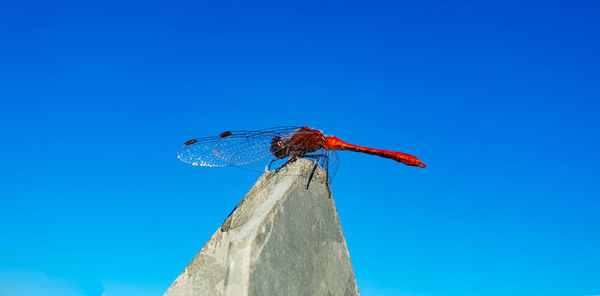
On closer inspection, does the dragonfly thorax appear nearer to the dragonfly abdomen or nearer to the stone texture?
the stone texture

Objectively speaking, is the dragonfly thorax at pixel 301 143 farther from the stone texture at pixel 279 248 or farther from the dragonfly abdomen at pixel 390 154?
the dragonfly abdomen at pixel 390 154

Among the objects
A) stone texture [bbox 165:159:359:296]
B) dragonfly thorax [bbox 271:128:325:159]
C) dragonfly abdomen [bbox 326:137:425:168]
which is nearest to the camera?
stone texture [bbox 165:159:359:296]

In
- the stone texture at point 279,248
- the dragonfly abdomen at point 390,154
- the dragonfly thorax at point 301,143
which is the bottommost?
the stone texture at point 279,248

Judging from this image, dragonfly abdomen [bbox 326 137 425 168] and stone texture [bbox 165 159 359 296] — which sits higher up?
dragonfly abdomen [bbox 326 137 425 168]

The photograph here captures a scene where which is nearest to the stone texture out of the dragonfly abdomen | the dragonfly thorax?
the dragonfly thorax

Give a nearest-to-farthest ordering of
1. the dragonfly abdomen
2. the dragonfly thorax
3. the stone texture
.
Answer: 1. the stone texture
2. the dragonfly thorax
3. the dragonfly abdomen

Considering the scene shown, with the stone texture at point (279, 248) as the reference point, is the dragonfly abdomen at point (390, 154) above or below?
above

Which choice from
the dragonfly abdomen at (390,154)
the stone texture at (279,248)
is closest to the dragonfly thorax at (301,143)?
the stone texture at (279,248)

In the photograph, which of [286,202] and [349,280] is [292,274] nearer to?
[286,202]

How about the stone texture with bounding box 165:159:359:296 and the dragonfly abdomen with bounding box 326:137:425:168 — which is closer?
the stone texture with bounding box 165:159:359:296
